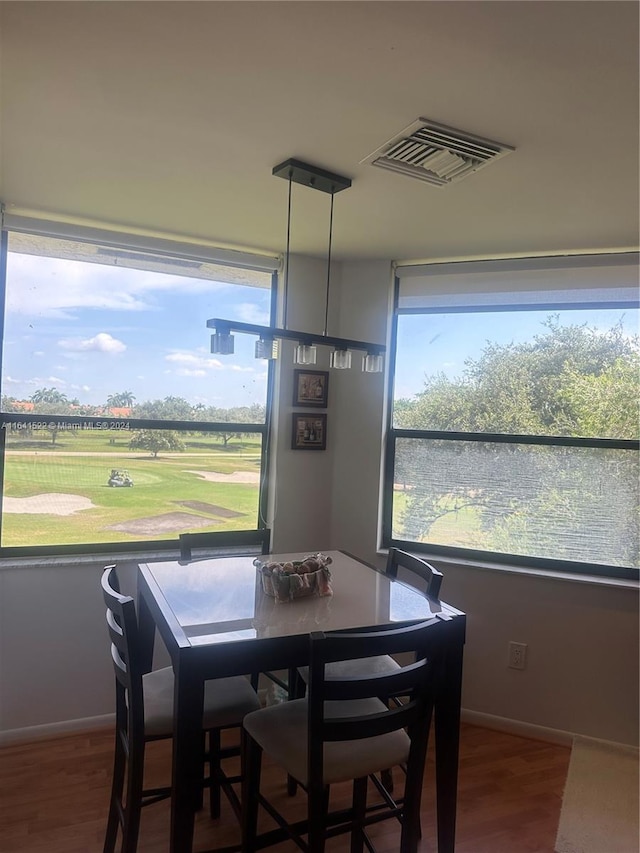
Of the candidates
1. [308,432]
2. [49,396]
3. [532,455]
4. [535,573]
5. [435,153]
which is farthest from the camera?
[308,432]

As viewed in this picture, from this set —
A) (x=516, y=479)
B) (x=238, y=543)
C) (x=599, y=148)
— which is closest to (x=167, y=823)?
(x=238, y=543)

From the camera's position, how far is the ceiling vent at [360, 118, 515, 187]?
5.71ft

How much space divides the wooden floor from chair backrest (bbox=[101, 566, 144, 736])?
648 millimetres

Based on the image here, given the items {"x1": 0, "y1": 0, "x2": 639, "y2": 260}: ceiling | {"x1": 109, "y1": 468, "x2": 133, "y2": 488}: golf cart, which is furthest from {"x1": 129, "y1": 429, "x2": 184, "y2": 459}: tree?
{"x1": 0, "y1": 0, "x2": 639, "y2": 260}: ceiling

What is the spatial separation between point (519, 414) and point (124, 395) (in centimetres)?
204

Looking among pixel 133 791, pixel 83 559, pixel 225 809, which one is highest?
pixel 83 559

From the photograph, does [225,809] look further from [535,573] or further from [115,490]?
[535,573]

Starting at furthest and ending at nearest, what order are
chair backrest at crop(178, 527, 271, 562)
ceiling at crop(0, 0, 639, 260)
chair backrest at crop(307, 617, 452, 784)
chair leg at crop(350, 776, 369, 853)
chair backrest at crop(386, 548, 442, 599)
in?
chair backrest at crop(178, 527, 271, 562)
chair backrest at crop(386, 548, 442, 599)
chair leg at crop(350, 776, 369, 853)
chair backrest at crop(307, 617, 452, 784)
ceiling at crop(0, 0, 639, 260)

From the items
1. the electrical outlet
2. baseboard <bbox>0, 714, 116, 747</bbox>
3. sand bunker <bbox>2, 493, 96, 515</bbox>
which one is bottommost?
baseboard <bbox>0, 714, 116, 747</bbox>

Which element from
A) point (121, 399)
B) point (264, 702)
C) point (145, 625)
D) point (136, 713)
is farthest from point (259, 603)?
point (121, 399)

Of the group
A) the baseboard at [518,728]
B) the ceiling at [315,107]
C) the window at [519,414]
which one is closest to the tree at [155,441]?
the ceiling at [315,107]

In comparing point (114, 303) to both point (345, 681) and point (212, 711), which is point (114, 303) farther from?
point (345, 681)

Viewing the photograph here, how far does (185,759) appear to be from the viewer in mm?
1507

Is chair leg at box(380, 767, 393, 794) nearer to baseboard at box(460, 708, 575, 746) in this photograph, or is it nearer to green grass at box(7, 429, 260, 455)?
baseboard at box(460, 708, 575, 746)
